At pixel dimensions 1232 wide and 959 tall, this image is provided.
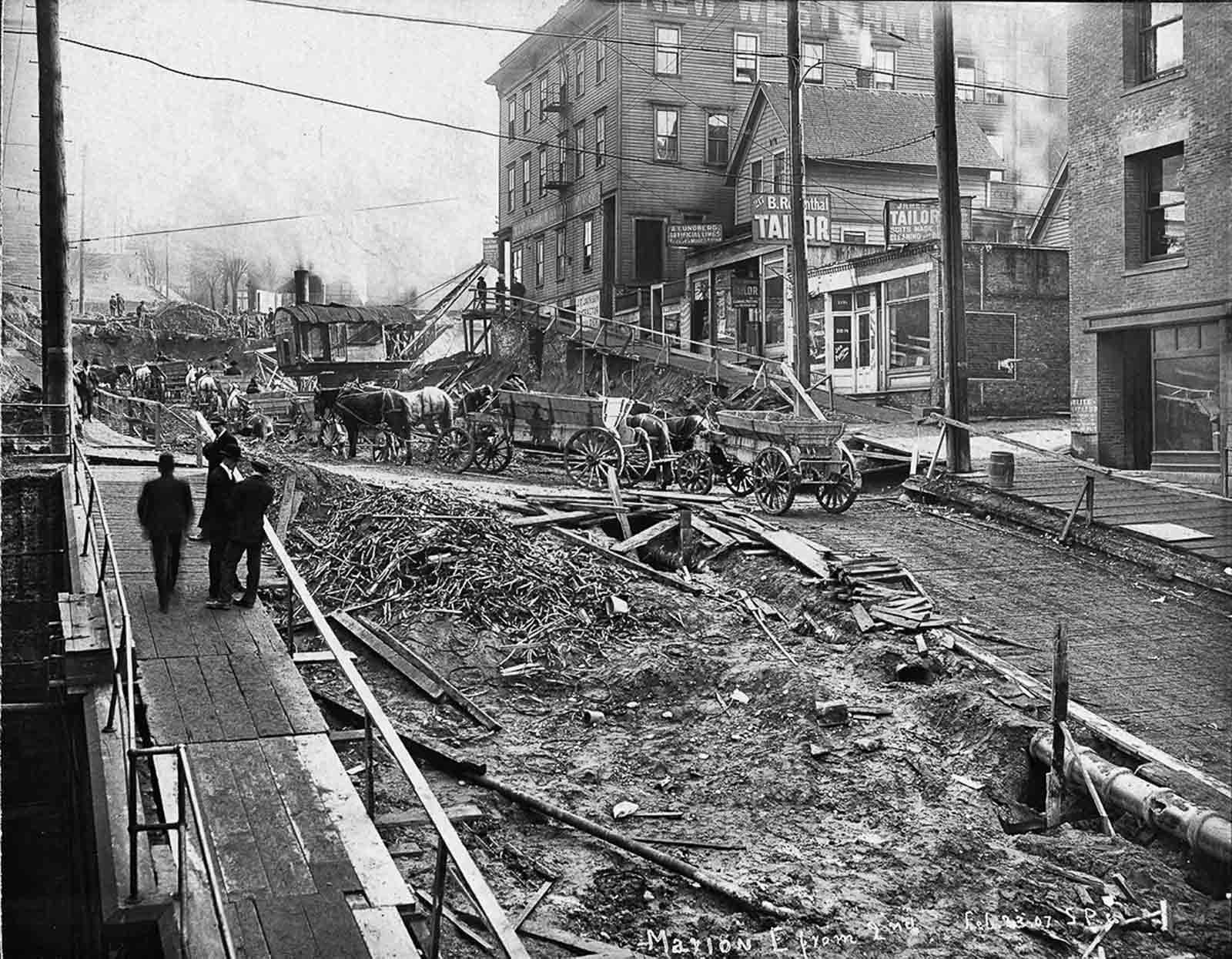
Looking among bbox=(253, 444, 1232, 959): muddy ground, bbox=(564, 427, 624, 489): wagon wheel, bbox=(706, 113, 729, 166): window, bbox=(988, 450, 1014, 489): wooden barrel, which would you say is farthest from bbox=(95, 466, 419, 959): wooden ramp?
bbox=(706, 113, 729, 166): window

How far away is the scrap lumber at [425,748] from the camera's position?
8.89 m

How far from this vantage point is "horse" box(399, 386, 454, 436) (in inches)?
765

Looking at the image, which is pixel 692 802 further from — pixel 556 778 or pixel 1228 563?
pixel 1228 563

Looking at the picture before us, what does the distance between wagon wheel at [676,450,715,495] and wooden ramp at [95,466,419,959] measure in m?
8.82

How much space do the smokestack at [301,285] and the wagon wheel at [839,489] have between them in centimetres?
1650

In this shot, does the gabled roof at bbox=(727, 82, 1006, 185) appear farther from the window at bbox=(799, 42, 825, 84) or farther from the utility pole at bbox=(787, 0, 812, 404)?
the utility pole at bbox=(787, 0, 812, 404)

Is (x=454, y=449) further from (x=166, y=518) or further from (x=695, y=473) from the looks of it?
(x=166, y=518)

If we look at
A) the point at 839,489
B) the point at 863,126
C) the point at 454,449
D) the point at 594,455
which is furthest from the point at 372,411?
the point at 863,126

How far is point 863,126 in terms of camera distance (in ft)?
98.5

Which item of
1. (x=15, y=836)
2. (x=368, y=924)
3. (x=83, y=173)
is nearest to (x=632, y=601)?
(x=15, y=836)

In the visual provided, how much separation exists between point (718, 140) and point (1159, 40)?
1635cm

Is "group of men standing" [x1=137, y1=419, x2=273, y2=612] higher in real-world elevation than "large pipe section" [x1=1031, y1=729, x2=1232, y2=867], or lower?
higher

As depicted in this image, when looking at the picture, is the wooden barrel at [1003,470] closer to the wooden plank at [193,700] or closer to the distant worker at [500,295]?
the wooden plank at [193,700]

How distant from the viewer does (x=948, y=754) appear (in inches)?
388
